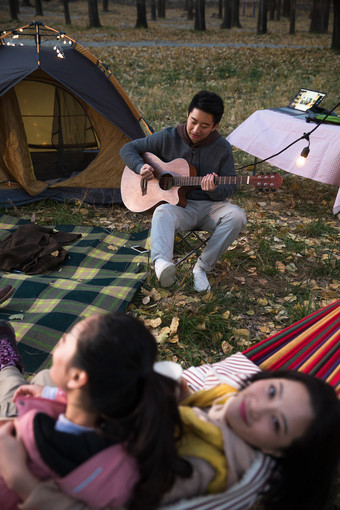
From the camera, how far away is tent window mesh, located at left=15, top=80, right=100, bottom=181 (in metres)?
4.77

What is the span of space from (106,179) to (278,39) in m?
20.9

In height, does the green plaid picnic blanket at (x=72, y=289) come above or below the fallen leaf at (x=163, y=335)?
above

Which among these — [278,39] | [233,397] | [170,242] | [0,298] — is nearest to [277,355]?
[233,397]

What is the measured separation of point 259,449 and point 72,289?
2.19 metres

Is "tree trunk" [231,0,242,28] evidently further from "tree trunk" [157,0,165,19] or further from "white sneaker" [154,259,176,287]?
"white sneaker" [154,259,176,287]

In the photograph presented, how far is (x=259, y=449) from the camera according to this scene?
124cm

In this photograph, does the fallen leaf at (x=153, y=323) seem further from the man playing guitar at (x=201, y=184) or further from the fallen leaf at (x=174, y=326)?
the man playing guitar at (x=201, y=184)

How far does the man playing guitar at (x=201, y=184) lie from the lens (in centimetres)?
310

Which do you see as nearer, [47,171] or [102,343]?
[102,343]

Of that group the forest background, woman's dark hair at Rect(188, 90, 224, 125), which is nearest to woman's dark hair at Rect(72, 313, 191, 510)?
the forest background

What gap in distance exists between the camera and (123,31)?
72.9 feet

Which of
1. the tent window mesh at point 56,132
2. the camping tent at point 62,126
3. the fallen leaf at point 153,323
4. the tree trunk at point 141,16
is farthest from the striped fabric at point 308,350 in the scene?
the tree trunk at point 141,16

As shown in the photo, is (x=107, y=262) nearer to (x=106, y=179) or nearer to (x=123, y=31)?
(x=106, y=179)

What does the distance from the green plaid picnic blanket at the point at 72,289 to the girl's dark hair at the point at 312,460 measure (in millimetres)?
1612
